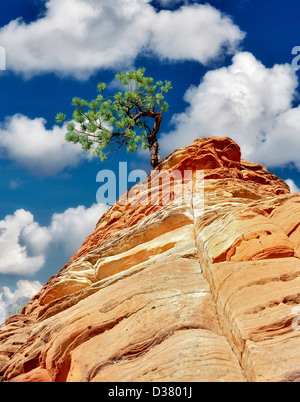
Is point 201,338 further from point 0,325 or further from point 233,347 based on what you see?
point 0,325

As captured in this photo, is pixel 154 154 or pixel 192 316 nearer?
pixel 192 316

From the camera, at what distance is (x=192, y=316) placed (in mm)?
6617

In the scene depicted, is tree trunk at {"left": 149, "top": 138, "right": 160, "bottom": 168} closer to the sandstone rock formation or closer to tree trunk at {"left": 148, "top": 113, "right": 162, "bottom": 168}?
tree trunk at {"left": 148, "top": 113, "right": 162, "bottom": 168}

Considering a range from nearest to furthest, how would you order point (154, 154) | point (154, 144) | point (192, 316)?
1. point (192, 316)
2. point (154, 154)
3. point (154, 144)

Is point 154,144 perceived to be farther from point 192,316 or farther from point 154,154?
point 192,316

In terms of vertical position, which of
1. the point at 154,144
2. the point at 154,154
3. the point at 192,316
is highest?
the point at 154,144

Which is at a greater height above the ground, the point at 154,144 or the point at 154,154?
the point at 154,144

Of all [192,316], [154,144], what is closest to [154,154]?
[154,144]

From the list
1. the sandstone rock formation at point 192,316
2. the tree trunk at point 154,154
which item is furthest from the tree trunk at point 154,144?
the sandstone rock formation at point 192,316

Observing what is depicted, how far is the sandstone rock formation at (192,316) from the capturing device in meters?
5.26

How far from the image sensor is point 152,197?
17594 millimetres

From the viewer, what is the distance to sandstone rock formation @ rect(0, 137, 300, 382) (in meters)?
5.26

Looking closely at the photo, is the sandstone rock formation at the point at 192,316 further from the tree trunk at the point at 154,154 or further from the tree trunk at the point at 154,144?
the tree trunk at the point at 154,144

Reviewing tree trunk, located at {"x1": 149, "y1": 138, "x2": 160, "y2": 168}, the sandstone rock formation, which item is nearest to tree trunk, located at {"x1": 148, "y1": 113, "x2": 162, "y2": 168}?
tree trunk, located at {"x1": 149, "y1": 138, "x2": 160, "y2": 168}
